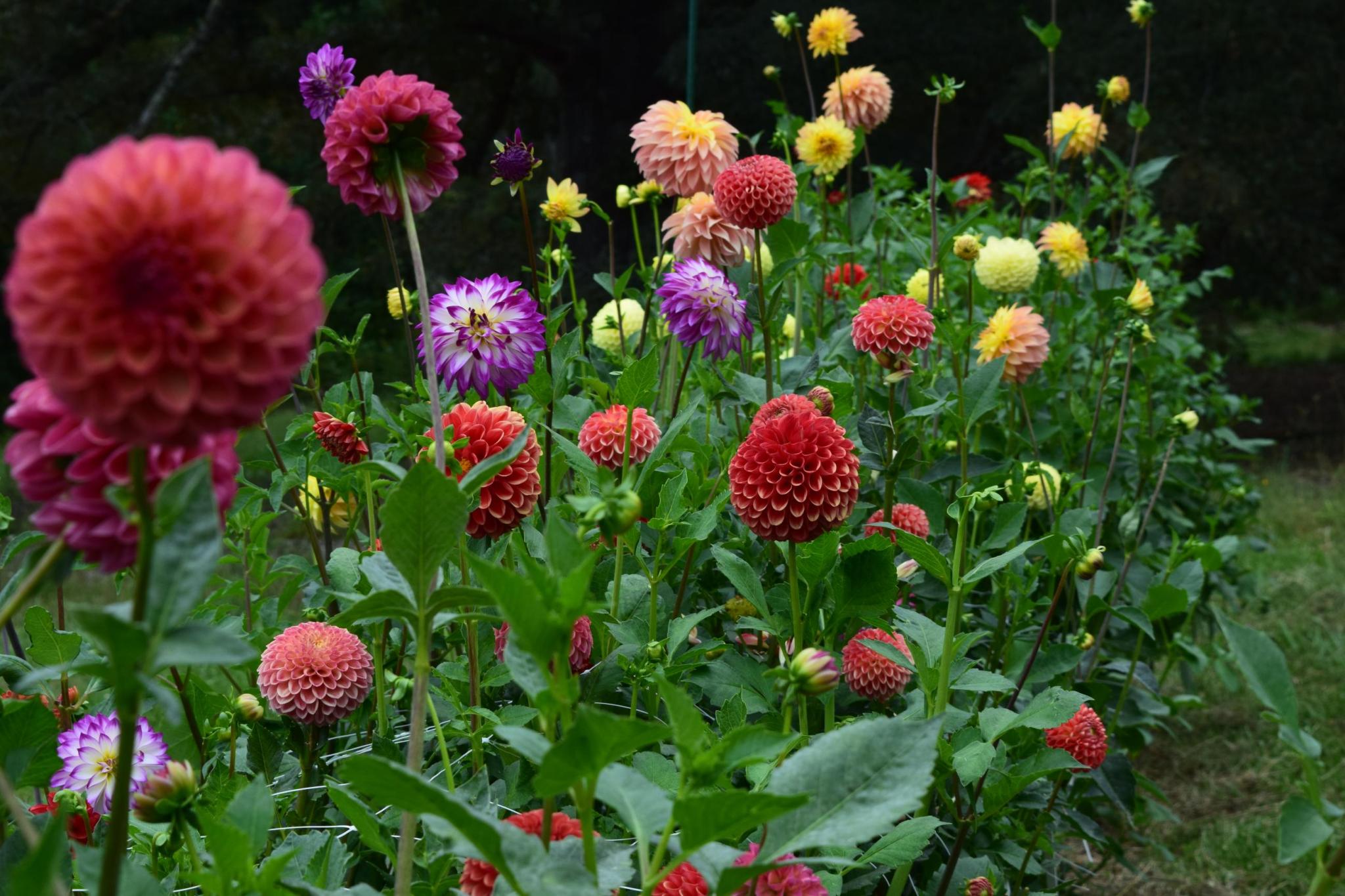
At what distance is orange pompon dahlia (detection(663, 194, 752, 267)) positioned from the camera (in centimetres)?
140

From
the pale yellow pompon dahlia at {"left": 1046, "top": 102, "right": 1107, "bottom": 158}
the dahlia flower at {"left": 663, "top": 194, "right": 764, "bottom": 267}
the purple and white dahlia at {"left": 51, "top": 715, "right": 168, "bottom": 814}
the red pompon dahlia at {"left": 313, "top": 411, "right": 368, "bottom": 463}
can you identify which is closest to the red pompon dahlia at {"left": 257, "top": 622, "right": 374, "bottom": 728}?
the purple and white dahlia at {"left": 51, "top": 715, "right": 168, "bottom": 814}

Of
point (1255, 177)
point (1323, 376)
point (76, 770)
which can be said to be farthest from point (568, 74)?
point (76, 770)

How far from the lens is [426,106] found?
669mm

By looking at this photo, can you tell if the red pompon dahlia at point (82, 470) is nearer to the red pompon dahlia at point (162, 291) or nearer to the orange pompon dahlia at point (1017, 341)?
the red pompon dahlia at point (162, 291)

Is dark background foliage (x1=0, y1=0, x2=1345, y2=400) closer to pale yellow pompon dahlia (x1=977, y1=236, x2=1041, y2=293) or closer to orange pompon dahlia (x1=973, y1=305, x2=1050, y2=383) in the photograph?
pale yellow pompon dahlia (x1=977, y1=236, x2=1041, y2=293)

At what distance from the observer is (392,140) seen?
678 millimetres

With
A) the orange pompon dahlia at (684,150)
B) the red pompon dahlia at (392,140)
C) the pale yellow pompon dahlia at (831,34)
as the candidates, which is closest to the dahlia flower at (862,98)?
the pale yellow pompon dahlia at (831,34)

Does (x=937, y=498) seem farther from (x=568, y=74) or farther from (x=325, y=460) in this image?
(x=568, y=74)

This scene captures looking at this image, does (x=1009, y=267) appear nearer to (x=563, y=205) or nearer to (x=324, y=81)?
(x=563, y=205)

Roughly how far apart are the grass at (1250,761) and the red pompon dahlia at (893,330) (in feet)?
2.15

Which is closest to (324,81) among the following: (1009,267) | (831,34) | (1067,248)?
(1009,267)

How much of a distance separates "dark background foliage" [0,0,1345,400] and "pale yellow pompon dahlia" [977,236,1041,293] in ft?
10.9

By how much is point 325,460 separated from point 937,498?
634mm

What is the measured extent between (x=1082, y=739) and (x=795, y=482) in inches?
19.5
